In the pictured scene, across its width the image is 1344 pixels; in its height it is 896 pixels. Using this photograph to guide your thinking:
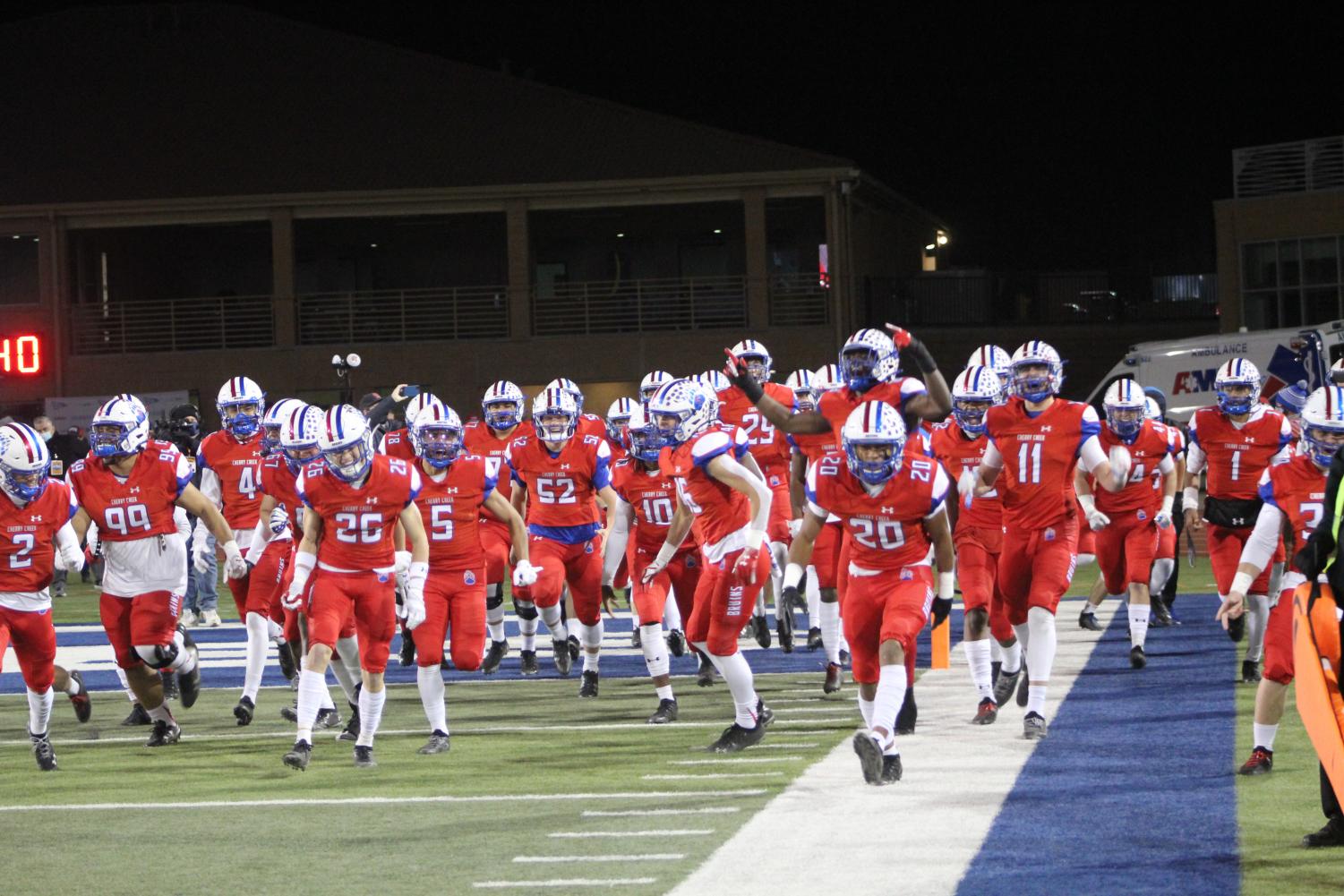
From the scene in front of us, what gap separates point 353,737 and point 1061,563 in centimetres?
428

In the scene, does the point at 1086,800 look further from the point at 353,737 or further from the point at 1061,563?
the point at 353,737

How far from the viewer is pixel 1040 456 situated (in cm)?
1033

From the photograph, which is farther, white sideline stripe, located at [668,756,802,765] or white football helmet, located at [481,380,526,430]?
Answer: white football helmet, located at [481,380,526,430]

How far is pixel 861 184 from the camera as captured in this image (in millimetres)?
35344

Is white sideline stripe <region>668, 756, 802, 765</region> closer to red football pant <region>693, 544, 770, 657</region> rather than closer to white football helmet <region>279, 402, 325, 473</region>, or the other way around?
red football pant <region>693, 544, 770, 657</region>

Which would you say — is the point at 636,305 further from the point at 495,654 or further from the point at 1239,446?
the point at 1239,446

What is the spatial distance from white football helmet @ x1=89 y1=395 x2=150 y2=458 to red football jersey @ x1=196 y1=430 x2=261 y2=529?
1.88 meters

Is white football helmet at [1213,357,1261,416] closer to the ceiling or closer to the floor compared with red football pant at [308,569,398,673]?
closer to the ceiling

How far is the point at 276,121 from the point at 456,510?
85.5 ft

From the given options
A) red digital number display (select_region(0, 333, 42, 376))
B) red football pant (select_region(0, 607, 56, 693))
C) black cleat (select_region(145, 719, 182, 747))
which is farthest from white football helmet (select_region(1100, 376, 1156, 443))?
red digital number display (select_region(0, 333, 42, 376))

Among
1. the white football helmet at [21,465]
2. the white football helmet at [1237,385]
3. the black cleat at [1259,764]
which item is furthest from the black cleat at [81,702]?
the white football helmet at [1237,385]

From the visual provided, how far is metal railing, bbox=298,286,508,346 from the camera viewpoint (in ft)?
118

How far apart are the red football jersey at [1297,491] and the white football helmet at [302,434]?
17.0 ft

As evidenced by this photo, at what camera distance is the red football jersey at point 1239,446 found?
513 inches
